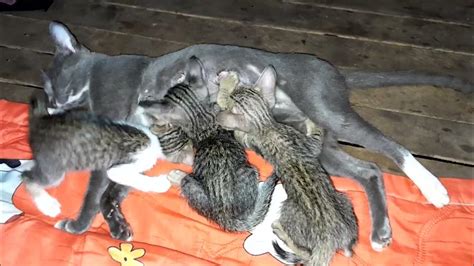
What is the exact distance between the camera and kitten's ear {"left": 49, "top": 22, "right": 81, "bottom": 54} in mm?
2466

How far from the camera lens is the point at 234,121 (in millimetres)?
2154

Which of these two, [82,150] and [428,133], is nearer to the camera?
[82,150]

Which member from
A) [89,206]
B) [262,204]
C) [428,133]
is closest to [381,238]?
[262,204]

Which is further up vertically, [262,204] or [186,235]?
[262,204]

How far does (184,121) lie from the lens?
2225 mm

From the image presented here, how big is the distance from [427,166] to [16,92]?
1.87m

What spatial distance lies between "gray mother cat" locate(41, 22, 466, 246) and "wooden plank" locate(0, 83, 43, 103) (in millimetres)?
365

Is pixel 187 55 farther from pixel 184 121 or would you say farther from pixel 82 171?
pixel 82 171

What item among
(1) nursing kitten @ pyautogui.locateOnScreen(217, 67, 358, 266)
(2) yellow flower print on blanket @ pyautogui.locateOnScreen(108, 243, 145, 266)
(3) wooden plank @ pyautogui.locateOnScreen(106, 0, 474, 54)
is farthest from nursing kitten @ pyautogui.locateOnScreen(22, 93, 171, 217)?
(3) wooden plank @ pyautogui.locateOnScreen(106, 0, 474, 54)

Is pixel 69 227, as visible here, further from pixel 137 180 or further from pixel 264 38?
pixel 264 38

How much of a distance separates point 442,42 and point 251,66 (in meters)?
1.11

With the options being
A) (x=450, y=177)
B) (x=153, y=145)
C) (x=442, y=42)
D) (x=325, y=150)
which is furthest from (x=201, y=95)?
(x=442, y=42)

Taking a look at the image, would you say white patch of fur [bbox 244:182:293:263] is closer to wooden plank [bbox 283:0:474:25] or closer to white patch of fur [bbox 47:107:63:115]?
white patch of fur [bbox 47:107:63:115]

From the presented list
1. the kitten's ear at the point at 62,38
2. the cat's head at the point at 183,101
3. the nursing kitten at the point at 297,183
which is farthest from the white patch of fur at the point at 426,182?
the kitten's ear at the point at 62,38
